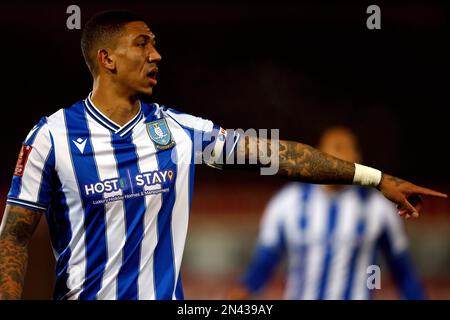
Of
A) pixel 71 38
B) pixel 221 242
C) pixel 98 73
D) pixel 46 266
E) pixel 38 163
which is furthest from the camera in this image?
pixel 71 38

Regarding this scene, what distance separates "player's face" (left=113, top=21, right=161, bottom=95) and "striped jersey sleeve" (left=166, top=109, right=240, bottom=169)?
0.23 meters

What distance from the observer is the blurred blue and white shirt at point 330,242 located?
231 inches

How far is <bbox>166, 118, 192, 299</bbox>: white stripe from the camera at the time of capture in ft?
12.3

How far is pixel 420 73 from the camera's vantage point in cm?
1176

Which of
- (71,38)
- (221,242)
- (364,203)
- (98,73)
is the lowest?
(221,242)

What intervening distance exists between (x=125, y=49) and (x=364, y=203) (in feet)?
8.90

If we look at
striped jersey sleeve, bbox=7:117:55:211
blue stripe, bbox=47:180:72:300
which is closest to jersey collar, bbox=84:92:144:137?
striped jersey sleeve, bbox=7:117:55:211

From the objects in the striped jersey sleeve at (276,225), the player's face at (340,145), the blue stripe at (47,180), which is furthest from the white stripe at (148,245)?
the player's face at (340,145)

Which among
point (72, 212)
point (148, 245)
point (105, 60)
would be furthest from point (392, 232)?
point (72, 212)

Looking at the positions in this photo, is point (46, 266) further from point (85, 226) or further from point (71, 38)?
point (71, 38)

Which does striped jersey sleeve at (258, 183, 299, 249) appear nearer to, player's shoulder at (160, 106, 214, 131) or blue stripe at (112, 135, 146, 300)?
player's shoulder at (160, 106, 214, 131)

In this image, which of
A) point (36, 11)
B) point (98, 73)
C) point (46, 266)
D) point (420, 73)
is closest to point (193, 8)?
A: point (36, 11)

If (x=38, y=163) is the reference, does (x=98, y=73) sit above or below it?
above

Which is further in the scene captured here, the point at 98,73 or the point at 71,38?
the point at 71,38
